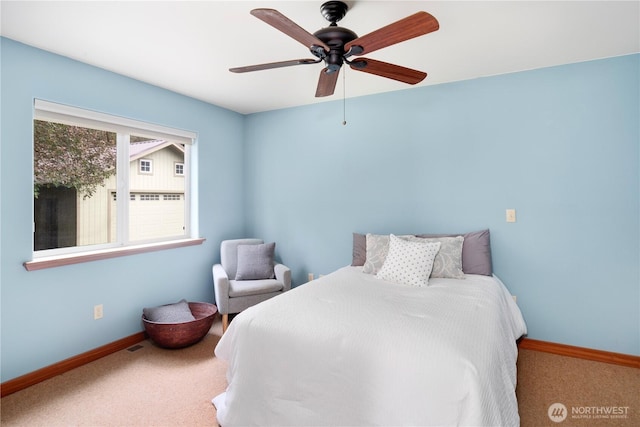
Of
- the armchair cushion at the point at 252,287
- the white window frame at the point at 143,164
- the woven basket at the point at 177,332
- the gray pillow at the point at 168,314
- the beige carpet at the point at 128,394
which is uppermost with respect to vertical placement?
the white window frame at the point at 143,164

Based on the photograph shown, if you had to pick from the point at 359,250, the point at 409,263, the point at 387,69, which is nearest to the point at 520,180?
the point at 409,263

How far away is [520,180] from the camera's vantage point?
9.55 feet

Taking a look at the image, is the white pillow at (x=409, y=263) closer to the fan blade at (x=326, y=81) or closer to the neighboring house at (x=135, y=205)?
the fan blade at (x=326, y=81)

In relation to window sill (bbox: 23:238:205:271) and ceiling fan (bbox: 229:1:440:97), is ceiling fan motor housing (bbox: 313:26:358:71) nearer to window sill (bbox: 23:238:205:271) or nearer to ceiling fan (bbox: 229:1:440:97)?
ceiling fan (bbox: 229:1:440:97)

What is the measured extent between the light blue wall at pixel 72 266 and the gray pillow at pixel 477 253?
8.88ft

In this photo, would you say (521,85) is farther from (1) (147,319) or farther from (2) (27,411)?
(2) (27,411)

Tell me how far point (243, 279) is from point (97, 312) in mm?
1281

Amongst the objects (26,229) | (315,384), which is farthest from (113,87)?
(315,384)

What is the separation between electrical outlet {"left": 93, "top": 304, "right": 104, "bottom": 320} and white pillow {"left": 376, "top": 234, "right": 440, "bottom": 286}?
91.0 inches

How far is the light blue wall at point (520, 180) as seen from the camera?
262 cm

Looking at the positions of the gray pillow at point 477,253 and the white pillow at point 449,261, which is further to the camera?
the gray pillow at point 477,253

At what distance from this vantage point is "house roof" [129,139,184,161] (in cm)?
318

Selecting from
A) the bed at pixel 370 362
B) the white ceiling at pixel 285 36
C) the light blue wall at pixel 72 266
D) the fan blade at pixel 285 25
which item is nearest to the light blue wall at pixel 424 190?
the light blue wall at pixel 72 266

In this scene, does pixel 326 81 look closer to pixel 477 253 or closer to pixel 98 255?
pixel 477 253
